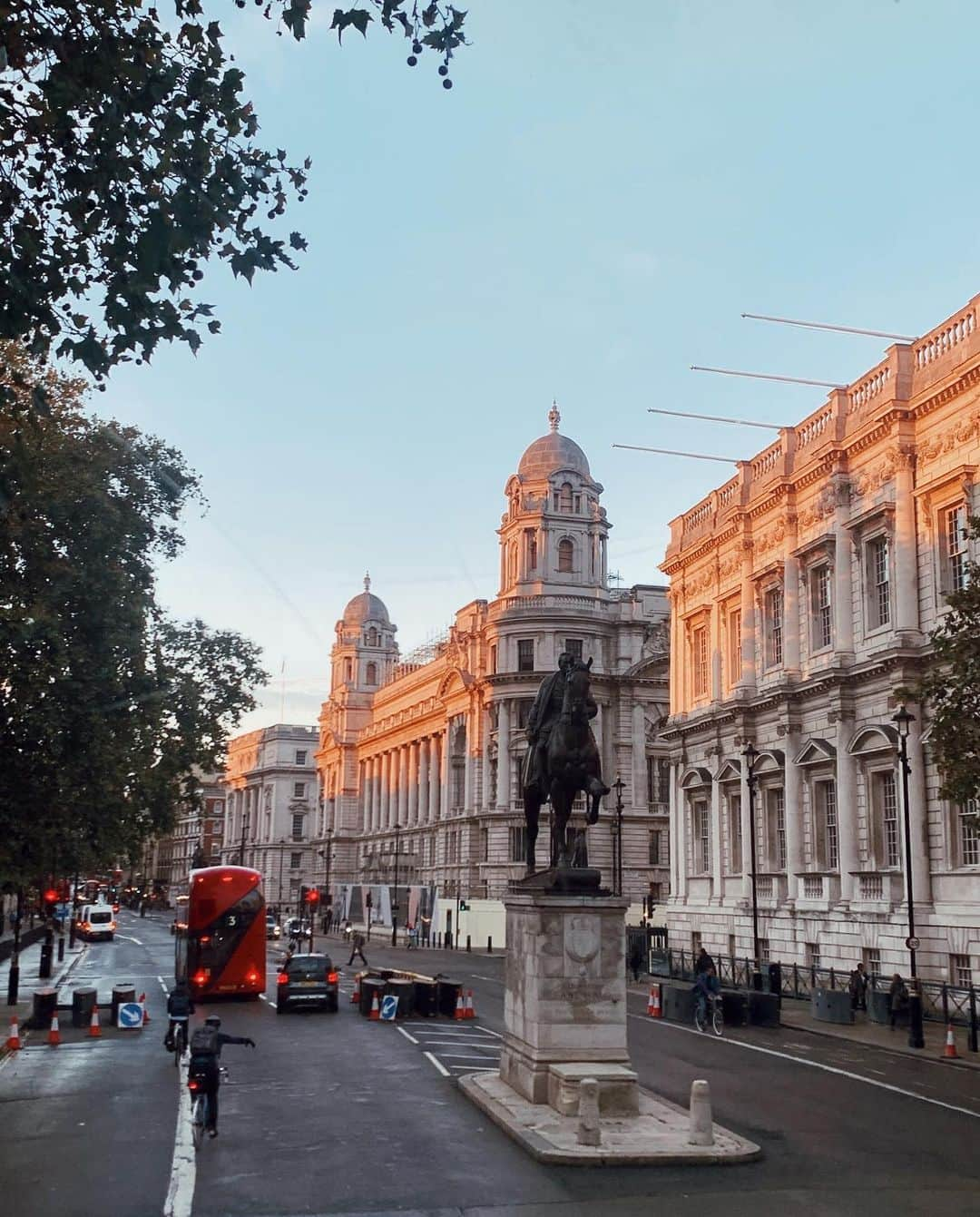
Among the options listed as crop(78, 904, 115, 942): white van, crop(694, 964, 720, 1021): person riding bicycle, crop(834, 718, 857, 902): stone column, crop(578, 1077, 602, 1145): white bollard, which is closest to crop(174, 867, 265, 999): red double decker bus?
crop(694, 964, 720, 1021): person riding bicycle

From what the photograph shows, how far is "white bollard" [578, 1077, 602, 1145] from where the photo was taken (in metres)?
14.6

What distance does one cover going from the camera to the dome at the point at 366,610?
467 feet

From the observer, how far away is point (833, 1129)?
16.8m

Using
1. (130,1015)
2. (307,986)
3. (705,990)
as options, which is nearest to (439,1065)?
(705,990)

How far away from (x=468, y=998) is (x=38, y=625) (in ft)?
52.6

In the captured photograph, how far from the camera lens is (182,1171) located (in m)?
14.4

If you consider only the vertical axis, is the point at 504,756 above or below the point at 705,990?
above

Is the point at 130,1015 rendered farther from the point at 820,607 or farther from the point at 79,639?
the point at 820,607

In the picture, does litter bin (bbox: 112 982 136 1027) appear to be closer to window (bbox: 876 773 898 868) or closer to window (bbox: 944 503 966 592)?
window (bbox: 876 773 898 868)

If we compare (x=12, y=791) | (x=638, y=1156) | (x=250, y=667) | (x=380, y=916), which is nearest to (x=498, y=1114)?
(x=638, y=1156)

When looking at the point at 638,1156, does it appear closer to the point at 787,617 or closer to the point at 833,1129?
the point at 833,1129

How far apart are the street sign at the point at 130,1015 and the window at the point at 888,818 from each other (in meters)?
20.7

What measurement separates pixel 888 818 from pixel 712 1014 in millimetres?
9835

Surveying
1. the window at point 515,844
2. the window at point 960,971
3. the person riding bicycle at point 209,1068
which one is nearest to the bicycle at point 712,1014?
the window at point 960,971
